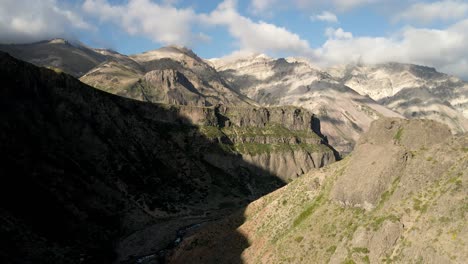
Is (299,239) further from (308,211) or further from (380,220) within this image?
(380,220)

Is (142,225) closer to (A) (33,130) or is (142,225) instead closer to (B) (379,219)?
(A) (33,130)

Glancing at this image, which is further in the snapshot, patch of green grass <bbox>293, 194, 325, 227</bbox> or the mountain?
the mountain

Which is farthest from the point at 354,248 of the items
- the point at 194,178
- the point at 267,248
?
the point at 194,178

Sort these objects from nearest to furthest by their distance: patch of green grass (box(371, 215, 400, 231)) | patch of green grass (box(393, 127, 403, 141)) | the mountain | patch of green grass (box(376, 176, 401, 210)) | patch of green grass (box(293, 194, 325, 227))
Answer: patch of green grass (box(371, 215, 400, 231)), patch of green grass (box(376, 176, 401, 210)), patch of green grass (box(393, 127, 403, 141)), patch of green grass (box(293, 194, 325, 227)), the mountain

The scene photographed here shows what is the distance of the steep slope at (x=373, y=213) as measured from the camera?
51.6m

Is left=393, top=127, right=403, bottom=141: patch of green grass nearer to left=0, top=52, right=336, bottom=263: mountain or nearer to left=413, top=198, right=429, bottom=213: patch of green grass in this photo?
left=413, top=198, right=429, bottom=213: patch of green grass

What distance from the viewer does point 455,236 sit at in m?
47.8

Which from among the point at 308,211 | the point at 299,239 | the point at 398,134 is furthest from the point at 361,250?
the point at 398,134

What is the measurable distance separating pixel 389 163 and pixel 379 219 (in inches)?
457

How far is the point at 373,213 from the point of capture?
203ft

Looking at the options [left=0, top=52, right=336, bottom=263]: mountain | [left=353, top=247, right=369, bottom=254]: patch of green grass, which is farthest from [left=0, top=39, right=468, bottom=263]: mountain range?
[left=0, top=52, right=336, bottom=263]: mountain

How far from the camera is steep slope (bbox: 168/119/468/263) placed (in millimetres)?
51562

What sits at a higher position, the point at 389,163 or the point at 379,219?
the point at 389,163

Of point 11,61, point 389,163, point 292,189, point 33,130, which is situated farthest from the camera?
point 11,61
